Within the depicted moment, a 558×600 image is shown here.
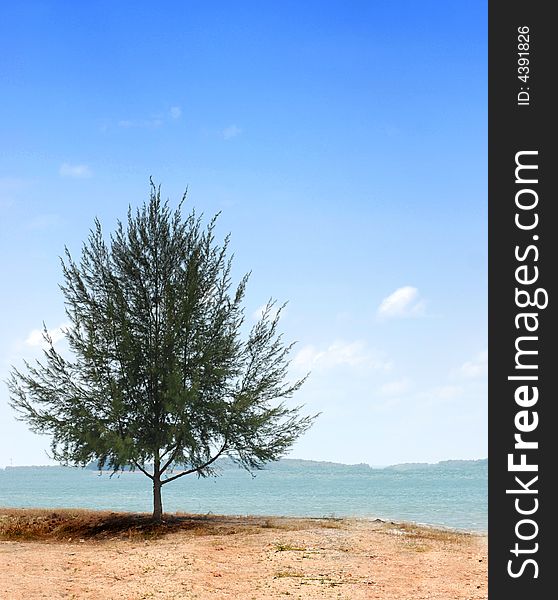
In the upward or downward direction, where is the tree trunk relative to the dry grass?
upward

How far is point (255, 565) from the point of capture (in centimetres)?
1219

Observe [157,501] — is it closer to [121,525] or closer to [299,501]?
[121,525]

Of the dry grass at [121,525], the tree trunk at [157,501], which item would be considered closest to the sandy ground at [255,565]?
the dry grass at [121,525]

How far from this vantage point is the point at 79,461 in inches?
697

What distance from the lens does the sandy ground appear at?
10305 millimetres

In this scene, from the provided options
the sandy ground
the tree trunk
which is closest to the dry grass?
the tree trunk

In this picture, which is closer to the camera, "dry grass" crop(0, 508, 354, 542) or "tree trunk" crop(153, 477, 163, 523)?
"dry grass" crop(0, 508, 354, 542)

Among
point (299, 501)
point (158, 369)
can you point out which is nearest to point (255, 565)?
point (158, 369)

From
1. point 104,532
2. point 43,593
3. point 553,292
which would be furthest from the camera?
point 104,532

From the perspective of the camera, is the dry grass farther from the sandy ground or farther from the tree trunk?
the sandy ground

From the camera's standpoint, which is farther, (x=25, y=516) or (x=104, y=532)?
(x=25, y=516)

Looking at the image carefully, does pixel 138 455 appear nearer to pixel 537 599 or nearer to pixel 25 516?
pixel 25 516

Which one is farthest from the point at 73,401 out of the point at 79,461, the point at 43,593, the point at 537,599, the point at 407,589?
the point at 537,599

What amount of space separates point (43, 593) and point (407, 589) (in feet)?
16.3
